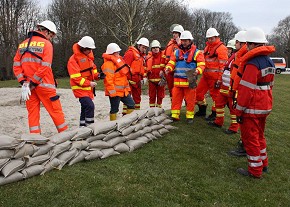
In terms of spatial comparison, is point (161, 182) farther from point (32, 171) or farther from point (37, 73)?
point (37, 73)

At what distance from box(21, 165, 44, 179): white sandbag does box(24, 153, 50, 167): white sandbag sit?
0.16 ft

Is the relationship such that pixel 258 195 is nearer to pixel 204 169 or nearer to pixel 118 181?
pixel 204 169

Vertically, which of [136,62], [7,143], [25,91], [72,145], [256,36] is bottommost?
[72,145]

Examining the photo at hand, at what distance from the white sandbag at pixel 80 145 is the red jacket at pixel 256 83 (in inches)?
89.4

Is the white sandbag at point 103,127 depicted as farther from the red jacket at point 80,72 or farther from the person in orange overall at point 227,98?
the person in orange overall at point 227,98

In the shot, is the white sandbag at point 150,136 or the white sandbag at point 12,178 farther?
the white sandbag at point 150,136

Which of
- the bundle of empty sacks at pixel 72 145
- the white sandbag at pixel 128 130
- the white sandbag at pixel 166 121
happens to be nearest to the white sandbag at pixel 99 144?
the bundle of empty sacks at pixel 72 145

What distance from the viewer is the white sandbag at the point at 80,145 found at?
4378mm

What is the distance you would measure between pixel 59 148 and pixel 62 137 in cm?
19

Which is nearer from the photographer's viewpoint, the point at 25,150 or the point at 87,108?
the point at 25,150

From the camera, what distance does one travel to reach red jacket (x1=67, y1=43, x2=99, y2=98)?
5.79 metres

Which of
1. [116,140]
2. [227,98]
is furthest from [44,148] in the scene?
[227,98]

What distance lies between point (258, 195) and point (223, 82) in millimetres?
3031

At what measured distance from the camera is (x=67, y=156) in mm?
4238
